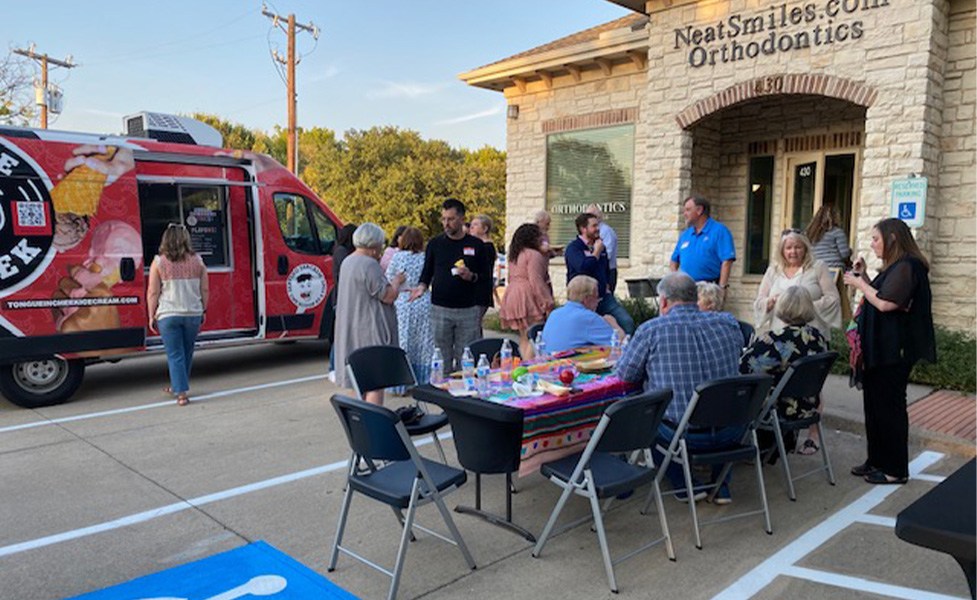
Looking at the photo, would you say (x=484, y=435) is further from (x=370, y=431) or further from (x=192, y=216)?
(x=192, y=216)

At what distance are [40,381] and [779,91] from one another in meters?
8.87

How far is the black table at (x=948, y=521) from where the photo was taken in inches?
62.8

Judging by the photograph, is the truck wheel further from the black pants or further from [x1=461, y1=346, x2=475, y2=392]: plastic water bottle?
the black pants

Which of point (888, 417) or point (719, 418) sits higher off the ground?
point (719, 418)

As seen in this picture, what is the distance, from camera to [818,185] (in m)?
9.92

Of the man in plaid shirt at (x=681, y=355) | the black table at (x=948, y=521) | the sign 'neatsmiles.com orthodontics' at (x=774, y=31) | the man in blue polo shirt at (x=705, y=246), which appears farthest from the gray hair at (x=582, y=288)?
the sign 'neatsmiles.com orthodontics' at (x=774, y=31)

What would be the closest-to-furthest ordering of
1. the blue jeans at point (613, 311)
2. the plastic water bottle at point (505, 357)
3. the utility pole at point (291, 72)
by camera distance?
the plastic water bottle at point (505, 357)
the blue jeans at point (613, 311)
the utility pole at point (291, 72)

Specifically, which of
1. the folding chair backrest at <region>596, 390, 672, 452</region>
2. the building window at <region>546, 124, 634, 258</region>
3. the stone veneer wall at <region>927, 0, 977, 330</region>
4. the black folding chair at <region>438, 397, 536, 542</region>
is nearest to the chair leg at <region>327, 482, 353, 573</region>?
the black folding chair at <region>438, 397, 536, 542</region>

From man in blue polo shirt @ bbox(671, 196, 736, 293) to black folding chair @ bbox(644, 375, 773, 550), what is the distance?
2.95 metres

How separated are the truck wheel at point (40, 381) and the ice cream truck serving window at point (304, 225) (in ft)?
8.58

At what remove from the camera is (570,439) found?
152 inches

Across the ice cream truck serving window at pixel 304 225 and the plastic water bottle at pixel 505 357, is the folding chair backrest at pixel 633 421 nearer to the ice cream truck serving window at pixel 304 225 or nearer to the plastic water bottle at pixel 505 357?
the plastic water bottle at pixel 505 357

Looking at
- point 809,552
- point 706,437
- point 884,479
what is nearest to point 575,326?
point 706,437

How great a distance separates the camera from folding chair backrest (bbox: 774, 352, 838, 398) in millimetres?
4126
